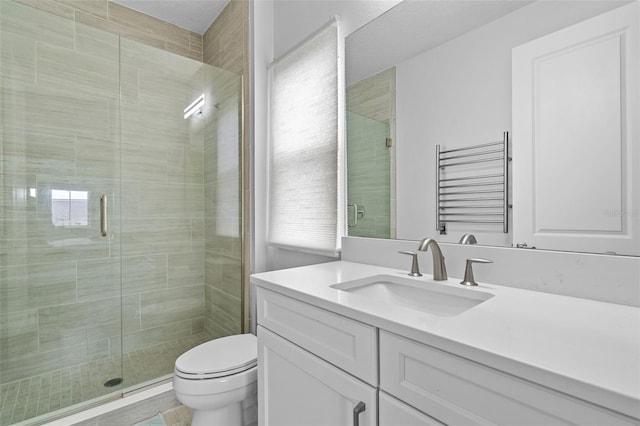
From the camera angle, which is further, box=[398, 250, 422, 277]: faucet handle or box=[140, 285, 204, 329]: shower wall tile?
box=[140, 285, 204, 329]: shower wall tile

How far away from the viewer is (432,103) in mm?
1170

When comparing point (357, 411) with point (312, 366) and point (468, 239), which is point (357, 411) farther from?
point (468, 239)

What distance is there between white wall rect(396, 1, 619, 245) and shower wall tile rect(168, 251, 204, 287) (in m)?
1.62

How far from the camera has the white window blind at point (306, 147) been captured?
151cm

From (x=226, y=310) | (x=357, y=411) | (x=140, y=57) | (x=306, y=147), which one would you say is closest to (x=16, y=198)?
(x=140, y=57)

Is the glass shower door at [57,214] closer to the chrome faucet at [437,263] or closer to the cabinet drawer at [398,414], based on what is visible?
the cabinet drawer at [398,414]

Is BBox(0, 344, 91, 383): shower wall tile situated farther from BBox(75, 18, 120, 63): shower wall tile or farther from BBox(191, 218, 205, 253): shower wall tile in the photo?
BBox(75, 18, 120, 63): shower wall tile

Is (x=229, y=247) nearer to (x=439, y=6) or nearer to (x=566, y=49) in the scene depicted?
(x=439, y=6)

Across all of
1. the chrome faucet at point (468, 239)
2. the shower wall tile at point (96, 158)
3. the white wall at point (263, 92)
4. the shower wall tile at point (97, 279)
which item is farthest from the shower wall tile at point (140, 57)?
the chrome faucet at point (468, 239)

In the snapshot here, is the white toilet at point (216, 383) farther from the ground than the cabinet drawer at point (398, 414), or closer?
closer

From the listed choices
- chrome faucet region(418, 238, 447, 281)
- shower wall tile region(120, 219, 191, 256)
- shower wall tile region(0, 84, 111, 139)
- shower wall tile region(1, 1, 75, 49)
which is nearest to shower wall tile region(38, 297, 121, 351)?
shower wall tile region(120, 219, 191, 256)

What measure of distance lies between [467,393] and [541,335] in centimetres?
18

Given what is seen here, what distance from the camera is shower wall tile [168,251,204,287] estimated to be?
223cm

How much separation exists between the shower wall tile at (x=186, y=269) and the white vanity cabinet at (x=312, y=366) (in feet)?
4.36
